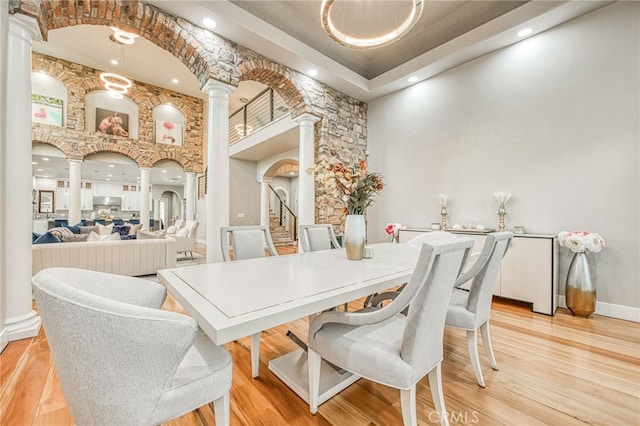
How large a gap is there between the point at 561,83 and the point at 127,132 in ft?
31.3

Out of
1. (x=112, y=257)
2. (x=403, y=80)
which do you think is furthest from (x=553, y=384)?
(x=112, y=257)

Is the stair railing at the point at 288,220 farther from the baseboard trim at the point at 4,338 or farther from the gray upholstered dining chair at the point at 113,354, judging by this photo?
the gray upholstered dining chair at the point at 113,354

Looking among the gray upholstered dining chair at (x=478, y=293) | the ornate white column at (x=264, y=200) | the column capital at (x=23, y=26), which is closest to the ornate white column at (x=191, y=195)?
the ornate white column at (x=264, y=200)

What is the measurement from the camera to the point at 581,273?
268cm

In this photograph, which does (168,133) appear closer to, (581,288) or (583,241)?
(583,241)

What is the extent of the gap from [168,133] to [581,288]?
9.81 meters

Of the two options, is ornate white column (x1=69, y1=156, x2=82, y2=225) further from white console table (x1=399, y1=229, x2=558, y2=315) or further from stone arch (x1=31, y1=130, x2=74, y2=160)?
white console table (x1=399, y1=229, x2=558, y2=315)

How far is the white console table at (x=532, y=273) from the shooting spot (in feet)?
9.01

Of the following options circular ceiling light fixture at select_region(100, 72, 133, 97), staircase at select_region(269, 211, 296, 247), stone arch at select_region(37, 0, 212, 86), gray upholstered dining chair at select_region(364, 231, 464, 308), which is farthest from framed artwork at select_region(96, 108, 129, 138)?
gray upholstered dining chair at select_region(364, 231, 464, 308)

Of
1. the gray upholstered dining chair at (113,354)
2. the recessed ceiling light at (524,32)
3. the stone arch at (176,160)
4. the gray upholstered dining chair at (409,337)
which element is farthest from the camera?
the stone arch at (176,160)

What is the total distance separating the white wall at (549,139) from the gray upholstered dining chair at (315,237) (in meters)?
2.05

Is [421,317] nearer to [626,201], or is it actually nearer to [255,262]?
[255,262]

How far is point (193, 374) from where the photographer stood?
3.10ft

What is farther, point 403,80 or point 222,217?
point 403,80
